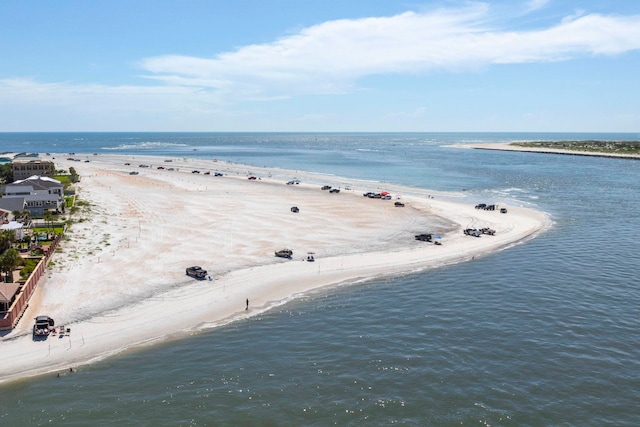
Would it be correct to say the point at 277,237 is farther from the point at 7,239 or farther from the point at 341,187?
the point at 341,187

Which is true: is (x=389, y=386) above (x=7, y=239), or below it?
below

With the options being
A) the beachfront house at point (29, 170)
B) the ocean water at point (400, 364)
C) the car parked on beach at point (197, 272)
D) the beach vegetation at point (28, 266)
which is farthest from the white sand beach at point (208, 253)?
the beachfront house at point (29, 170)

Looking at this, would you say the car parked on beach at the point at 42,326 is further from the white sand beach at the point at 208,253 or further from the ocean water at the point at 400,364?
the ocean water at the point at 400,364

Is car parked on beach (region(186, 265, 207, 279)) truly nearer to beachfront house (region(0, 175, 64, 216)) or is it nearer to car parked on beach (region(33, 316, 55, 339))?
car parked on beach (region(33, 316, 55, 339))

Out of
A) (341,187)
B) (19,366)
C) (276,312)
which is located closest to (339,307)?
(276,312)

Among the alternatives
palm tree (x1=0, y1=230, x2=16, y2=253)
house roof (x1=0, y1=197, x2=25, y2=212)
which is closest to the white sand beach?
palm tree (x1=0, y1=230, x2=16, y2=253)

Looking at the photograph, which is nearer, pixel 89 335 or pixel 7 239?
pixel 89 335

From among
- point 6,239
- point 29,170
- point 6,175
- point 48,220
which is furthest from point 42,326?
point 6,175
